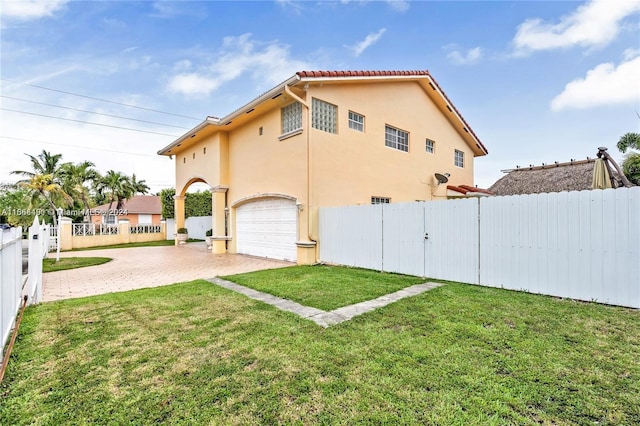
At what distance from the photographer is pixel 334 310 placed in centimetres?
543

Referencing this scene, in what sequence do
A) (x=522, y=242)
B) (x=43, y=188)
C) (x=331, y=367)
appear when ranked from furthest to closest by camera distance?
(x=43, y=188) < (x=522, y=242) < (x=331, y=367)

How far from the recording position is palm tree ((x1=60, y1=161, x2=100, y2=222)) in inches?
989

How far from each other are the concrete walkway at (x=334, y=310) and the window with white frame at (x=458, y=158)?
13.0 metres

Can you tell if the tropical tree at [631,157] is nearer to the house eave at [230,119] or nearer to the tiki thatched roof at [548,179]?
the tiki thatched roof at [548,179]

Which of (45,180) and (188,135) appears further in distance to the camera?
(45,180)

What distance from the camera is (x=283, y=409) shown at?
266cm

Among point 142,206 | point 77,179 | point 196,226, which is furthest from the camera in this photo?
point 142,206

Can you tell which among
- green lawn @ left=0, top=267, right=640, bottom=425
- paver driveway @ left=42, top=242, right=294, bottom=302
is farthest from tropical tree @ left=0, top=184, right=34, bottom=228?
green lawn @ left=0, top=267, right=640, bottom=425

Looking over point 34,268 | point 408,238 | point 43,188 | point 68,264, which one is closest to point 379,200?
point 408,238

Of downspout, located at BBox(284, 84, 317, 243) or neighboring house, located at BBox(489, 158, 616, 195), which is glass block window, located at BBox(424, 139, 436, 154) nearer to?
neighboring house, located at BBox(489, 158, 616, 195)

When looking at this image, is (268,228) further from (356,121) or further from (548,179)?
(548,179)

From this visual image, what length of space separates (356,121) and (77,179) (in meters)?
25.9

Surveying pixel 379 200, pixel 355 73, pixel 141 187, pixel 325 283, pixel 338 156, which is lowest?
pixel 325 283

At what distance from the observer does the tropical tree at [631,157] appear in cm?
1847
